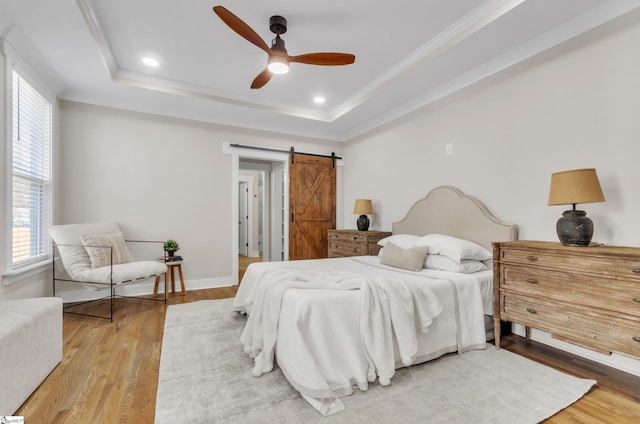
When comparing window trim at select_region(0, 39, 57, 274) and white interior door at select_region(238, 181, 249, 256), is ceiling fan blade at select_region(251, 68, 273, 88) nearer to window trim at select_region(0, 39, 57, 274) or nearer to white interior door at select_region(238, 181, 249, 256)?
window trim at select_region(0, 39, 57, 274)

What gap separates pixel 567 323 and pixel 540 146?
1.50 m

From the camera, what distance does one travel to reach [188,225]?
4.42m

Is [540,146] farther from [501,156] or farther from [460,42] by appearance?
[460,42]

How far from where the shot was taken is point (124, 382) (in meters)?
1.93

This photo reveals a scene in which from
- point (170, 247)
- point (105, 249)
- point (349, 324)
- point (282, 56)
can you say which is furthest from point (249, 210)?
point (349, 324)

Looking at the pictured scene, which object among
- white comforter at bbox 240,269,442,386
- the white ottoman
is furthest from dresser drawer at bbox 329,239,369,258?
the white ottoman

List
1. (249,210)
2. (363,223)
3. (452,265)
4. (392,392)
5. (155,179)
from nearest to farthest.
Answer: (392,392) → (452,265) → (155,179) → (363,223) → (249,210)

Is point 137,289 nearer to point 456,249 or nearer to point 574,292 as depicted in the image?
point 456,249

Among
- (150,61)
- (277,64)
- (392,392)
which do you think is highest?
(150,61)

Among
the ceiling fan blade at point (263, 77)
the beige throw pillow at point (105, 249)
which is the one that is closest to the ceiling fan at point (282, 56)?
the ceiling fan blade at point (263, 77)

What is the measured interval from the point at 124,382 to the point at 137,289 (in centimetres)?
245

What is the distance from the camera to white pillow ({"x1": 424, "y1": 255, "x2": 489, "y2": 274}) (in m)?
2.70

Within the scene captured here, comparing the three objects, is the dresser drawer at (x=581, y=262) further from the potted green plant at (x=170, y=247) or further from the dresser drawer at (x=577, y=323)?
the potted green plant at (x=170, y=247)

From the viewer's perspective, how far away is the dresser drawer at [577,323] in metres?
1.79
